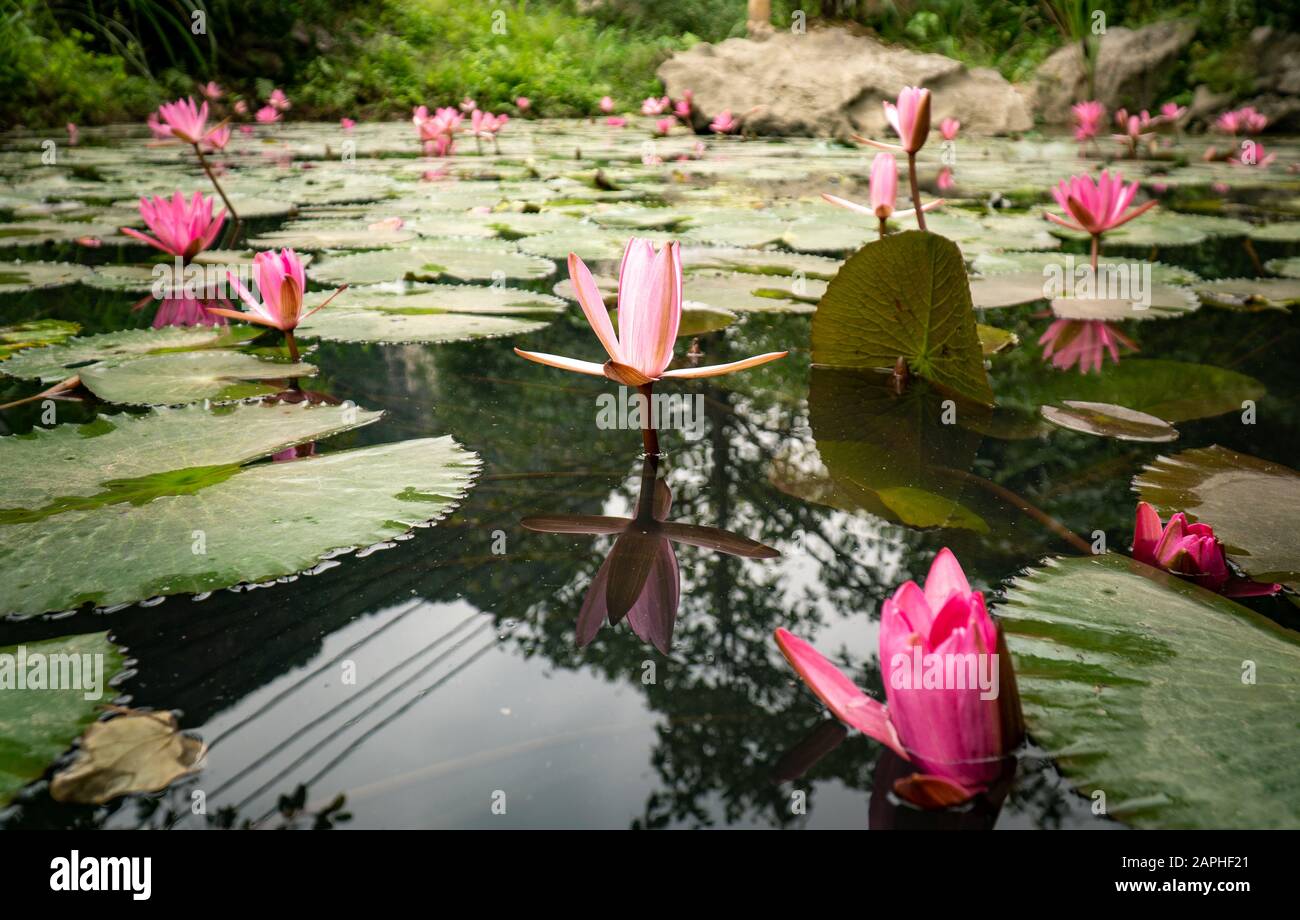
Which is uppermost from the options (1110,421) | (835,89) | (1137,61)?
(1137,61)

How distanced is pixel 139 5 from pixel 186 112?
17.1 ft

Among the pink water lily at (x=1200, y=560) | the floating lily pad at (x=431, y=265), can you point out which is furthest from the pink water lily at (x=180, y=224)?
the pink water lily at (x=1200, y=560)

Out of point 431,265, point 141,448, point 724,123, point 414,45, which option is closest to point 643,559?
point 141,448

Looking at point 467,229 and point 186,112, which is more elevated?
point 186,112

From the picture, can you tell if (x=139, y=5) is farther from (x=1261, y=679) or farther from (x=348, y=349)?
(x=1261, y=679)

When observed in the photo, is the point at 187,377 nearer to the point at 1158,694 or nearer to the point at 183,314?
the point at 183,314

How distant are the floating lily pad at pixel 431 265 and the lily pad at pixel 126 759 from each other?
138cm

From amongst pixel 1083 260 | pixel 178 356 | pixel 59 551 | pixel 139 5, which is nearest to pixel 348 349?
pixel 178 356

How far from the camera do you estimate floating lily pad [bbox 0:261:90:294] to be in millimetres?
1762

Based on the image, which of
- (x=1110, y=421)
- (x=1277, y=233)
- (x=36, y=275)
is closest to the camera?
(x=1110, y=421)

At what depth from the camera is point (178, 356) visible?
4.24 feet

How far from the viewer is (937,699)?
494 millimetres

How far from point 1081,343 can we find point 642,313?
1.02 m

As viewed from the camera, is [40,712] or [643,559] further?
[643,559]
